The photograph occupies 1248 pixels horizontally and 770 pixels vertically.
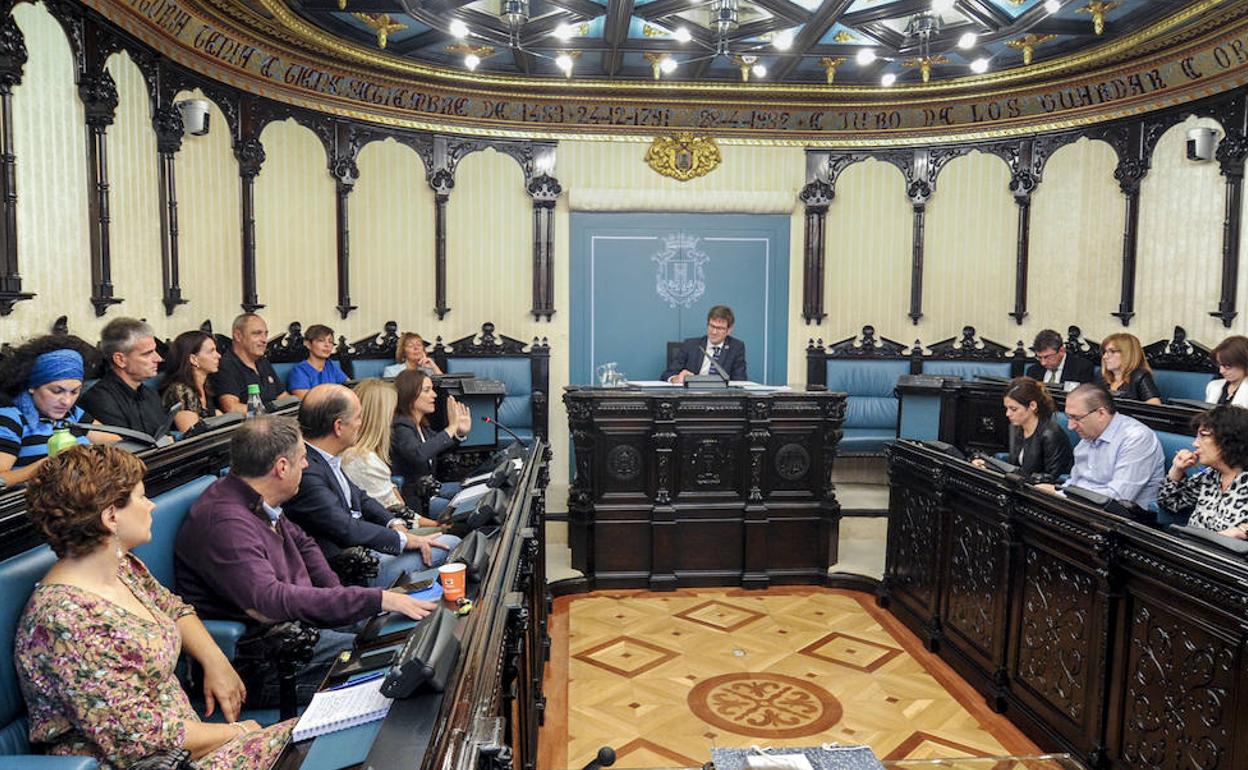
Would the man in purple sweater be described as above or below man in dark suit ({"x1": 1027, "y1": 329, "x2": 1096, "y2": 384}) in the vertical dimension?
below

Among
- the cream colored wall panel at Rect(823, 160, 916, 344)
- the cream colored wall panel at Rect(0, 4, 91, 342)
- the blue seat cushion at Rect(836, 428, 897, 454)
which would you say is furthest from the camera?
the cream colored wall panel at Rect(823, 160, 916, 344)

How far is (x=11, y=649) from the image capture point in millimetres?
1705

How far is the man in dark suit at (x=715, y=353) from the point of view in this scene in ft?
19.1

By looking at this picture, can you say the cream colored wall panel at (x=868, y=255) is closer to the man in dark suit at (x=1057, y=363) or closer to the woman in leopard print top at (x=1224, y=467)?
the man in dark suit at (x=1057, y=363)

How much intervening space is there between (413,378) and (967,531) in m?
2.57

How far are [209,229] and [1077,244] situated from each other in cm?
641

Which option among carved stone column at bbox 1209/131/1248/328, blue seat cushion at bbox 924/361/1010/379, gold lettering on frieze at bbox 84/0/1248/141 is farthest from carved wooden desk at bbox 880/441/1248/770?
gold lettering on frieze at bbox 84/0/1248/141

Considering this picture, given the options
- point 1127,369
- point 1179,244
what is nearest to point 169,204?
point 1127,369

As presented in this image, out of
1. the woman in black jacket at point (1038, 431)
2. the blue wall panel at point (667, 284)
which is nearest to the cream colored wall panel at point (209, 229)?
the blue wall panel at point (667, 284)

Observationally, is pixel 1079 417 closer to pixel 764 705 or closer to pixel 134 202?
pixel 764 705

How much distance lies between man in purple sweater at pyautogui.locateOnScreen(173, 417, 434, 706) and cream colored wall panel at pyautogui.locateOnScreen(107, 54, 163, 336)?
9.54 ft

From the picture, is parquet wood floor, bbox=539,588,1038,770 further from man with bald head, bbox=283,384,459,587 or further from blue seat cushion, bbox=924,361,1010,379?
blue seat cushion, bbox=924,361,1010,379

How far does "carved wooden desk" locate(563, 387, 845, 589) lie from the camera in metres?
4.95

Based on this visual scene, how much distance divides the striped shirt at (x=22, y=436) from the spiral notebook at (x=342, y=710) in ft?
5.46
